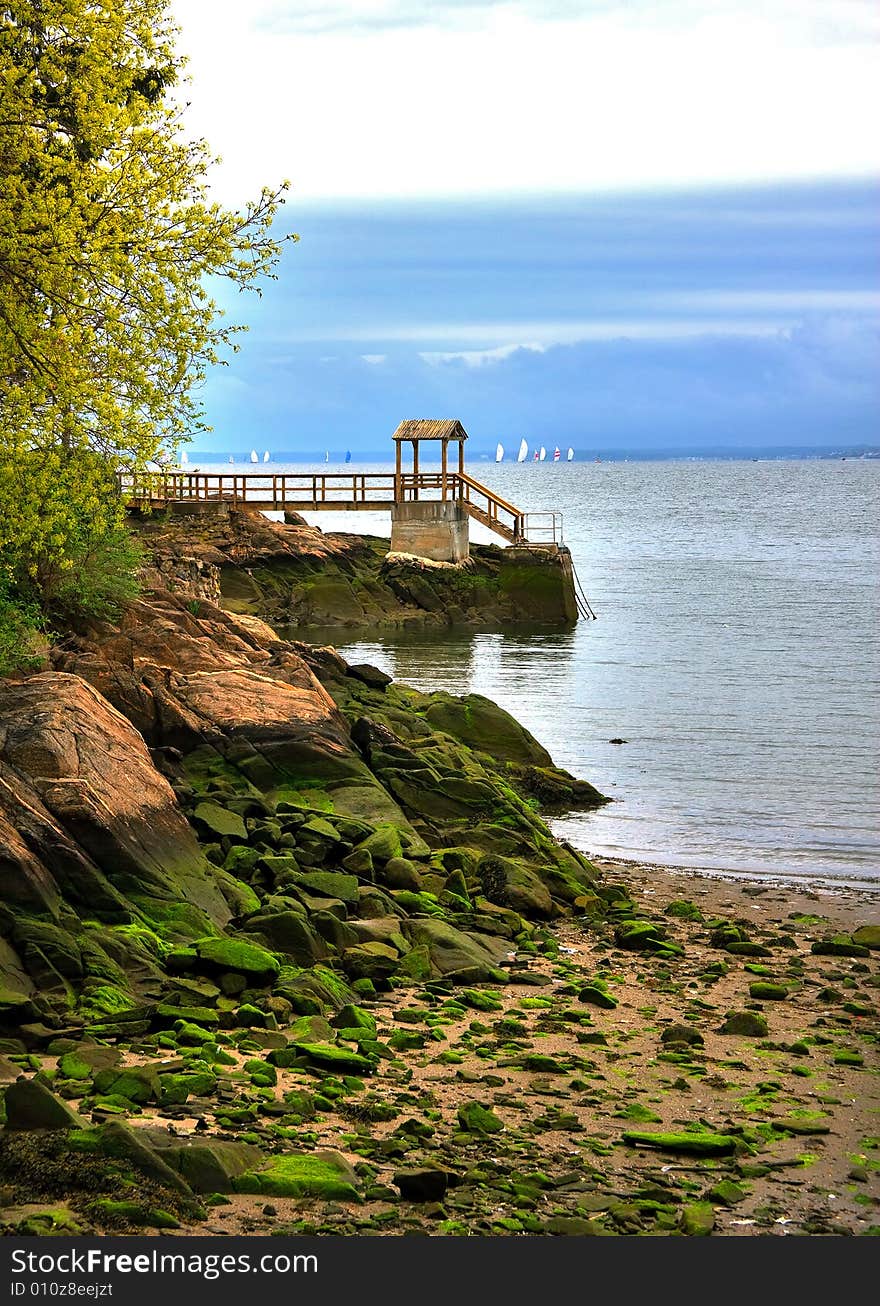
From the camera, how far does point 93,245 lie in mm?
13406

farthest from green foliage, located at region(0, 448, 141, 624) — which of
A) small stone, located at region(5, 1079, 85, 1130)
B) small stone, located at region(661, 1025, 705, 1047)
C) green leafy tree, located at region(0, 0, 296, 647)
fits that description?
small stone, located at region(5, 1079, 85, 1130)

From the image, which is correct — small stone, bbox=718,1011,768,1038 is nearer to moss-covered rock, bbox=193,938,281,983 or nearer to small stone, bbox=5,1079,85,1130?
moss-covered rock, bbox=193,938,281,983

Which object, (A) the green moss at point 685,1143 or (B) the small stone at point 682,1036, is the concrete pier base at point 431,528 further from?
(A) the green moss at point 685,1143

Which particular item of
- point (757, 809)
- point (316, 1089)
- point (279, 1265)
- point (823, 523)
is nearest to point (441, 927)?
point (316, 1089)

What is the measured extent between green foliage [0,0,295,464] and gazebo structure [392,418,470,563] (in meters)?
38.8

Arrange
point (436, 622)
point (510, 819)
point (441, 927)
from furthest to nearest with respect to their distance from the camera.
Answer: point (436, 622), point (510, 819), point (441, 927)

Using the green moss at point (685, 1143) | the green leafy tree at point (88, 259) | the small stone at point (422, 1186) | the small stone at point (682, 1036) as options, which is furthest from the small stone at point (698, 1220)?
the green leafy tree at point (88, 259)

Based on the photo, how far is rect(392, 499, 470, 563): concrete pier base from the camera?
5394cm

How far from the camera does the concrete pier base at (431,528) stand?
5394cm

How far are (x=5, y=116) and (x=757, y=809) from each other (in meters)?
14.7

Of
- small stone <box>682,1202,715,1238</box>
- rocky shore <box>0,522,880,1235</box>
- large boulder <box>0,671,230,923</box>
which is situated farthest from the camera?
large boulder <box>0,671,230,923</box>

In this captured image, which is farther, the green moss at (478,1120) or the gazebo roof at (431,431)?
the gazebo roof at (431,431)

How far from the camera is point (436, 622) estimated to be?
5138 cm

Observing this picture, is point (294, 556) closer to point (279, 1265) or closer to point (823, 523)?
point (279, 1265)
